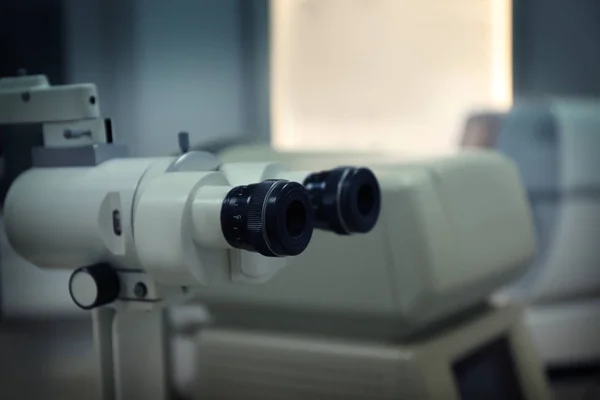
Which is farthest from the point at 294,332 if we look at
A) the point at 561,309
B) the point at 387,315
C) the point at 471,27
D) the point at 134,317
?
the point at 471,27

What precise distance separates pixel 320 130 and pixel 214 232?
106 cm

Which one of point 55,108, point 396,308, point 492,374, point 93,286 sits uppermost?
point 55,108

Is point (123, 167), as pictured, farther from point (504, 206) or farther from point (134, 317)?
point (504, 206)

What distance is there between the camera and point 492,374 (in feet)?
3.50

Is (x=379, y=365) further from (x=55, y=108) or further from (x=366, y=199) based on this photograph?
(x=55, y=108)

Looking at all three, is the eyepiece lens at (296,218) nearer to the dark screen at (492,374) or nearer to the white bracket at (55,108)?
the white bracket at (55,108)

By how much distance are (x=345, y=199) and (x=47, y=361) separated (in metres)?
0.34

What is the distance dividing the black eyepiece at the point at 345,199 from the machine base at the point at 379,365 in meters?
0.27

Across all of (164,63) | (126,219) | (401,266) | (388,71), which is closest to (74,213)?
(126,219)

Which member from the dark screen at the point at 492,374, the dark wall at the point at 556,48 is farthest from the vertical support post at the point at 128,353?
the dark wall at the point at 556,48

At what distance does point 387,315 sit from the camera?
0.89m

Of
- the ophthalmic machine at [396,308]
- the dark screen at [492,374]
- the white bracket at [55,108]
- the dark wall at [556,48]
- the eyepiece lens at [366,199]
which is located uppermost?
the dark wall at [556,48]

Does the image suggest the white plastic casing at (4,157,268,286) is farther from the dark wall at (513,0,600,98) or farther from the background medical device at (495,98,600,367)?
the dark wall at (513,0,600,98)

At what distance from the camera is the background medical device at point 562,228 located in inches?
53.1
